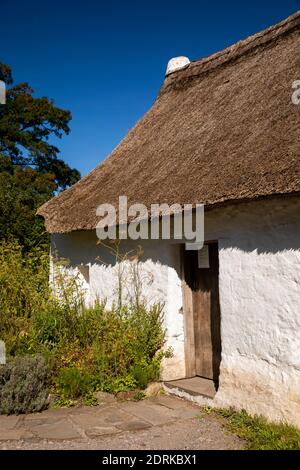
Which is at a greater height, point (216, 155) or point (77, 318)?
point (216, 155)

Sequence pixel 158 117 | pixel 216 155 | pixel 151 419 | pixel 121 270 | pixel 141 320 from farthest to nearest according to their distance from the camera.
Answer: pixel 158 117
pixel 121 270
pixel 141 320
pixel 216 155
pixel 151 419

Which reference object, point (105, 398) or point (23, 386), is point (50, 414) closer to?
point (23, 386)

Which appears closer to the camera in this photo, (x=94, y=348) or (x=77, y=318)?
(x=94, y=348)

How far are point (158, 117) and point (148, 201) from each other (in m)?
3.60

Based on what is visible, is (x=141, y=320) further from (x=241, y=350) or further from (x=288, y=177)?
(x=288, y=177)

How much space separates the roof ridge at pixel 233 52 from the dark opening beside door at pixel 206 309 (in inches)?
151

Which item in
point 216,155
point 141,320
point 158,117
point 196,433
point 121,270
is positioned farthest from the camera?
point 158,117

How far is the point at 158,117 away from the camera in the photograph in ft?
28.1

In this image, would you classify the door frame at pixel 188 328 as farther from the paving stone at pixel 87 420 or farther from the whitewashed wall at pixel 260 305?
the paving stone at pixel 87 420

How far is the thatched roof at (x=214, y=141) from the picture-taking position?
4324 mm

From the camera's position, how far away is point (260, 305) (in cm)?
431

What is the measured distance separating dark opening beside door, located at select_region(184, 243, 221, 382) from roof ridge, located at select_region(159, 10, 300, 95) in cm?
385

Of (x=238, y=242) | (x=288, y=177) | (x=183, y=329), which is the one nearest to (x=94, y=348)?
(x=183, y=329)

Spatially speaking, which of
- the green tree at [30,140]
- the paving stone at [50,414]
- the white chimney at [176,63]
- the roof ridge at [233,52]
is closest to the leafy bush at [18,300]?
the paving stone at [50,414]
